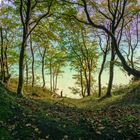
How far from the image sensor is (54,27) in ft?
83.8

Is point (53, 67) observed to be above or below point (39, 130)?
above

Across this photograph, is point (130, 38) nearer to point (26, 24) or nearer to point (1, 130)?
point (26, 24)

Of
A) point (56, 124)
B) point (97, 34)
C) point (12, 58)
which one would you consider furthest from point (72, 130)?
point (12, 58)

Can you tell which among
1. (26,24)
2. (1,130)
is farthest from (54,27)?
(1,130)

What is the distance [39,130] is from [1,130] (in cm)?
149

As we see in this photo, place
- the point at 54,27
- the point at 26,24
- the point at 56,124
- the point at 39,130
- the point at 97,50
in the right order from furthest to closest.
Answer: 1. the point at 97,50
2. the point at 54,27
3. the point at 26,24
4. the point at 56,124
5. the point at 39,130

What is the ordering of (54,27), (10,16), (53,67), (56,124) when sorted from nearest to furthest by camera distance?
(56,124)
(54,27)
(10,16)
(53,67)

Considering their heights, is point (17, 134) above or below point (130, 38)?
below

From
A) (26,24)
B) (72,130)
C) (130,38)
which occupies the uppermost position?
(130,38)

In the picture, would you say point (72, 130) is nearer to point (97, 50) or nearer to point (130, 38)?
point (130, 38)

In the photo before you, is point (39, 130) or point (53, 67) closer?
point (39, 130)

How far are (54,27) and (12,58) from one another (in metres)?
22.5

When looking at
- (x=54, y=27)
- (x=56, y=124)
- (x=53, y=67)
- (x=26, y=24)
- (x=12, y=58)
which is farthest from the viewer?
(x=53, y=67)

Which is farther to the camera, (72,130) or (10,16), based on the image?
(10,16)
